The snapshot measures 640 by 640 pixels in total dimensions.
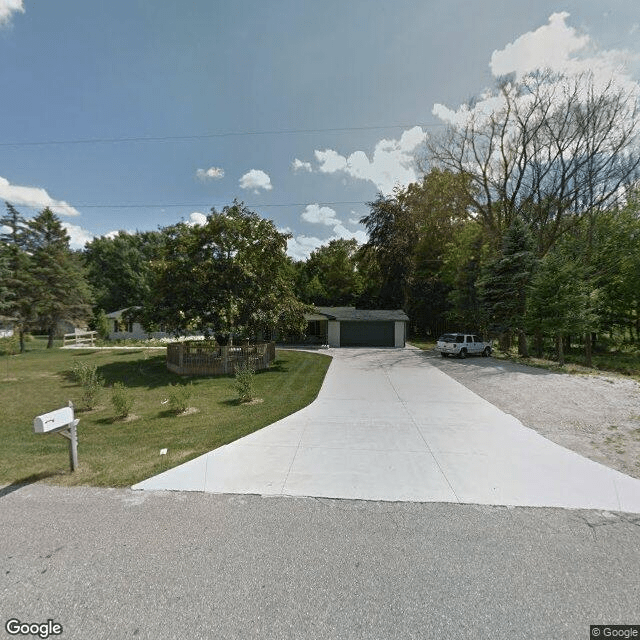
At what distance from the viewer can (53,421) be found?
176 inches

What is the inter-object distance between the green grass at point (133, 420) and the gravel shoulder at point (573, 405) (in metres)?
6.06

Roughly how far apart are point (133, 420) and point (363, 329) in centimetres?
2140

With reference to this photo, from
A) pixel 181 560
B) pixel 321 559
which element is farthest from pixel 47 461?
pixel 321 559

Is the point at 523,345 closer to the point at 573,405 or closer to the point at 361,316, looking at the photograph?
the point at 361,316

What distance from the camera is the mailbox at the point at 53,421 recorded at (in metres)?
4.29

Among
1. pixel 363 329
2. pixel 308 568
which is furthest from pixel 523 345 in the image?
pixel 308 568

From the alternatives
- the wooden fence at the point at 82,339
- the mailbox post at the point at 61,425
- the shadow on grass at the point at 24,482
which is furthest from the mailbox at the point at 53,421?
the wooden fence at the point at 82,339

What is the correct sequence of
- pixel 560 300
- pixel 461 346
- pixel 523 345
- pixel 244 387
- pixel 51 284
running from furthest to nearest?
pixel 51 284
pixel 523 345
pixel 461 346
pixel 560 300
pixel 244 387

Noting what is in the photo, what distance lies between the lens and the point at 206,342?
17.6 m

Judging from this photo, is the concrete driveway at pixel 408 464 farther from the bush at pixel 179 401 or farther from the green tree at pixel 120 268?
the green tree at pixel 120 268

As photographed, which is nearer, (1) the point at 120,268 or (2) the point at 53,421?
(2) the point at 53,421

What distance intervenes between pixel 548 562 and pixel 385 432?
388 cm

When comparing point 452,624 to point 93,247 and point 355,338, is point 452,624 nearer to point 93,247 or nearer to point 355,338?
point 355,338

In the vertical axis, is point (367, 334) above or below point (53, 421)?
above
